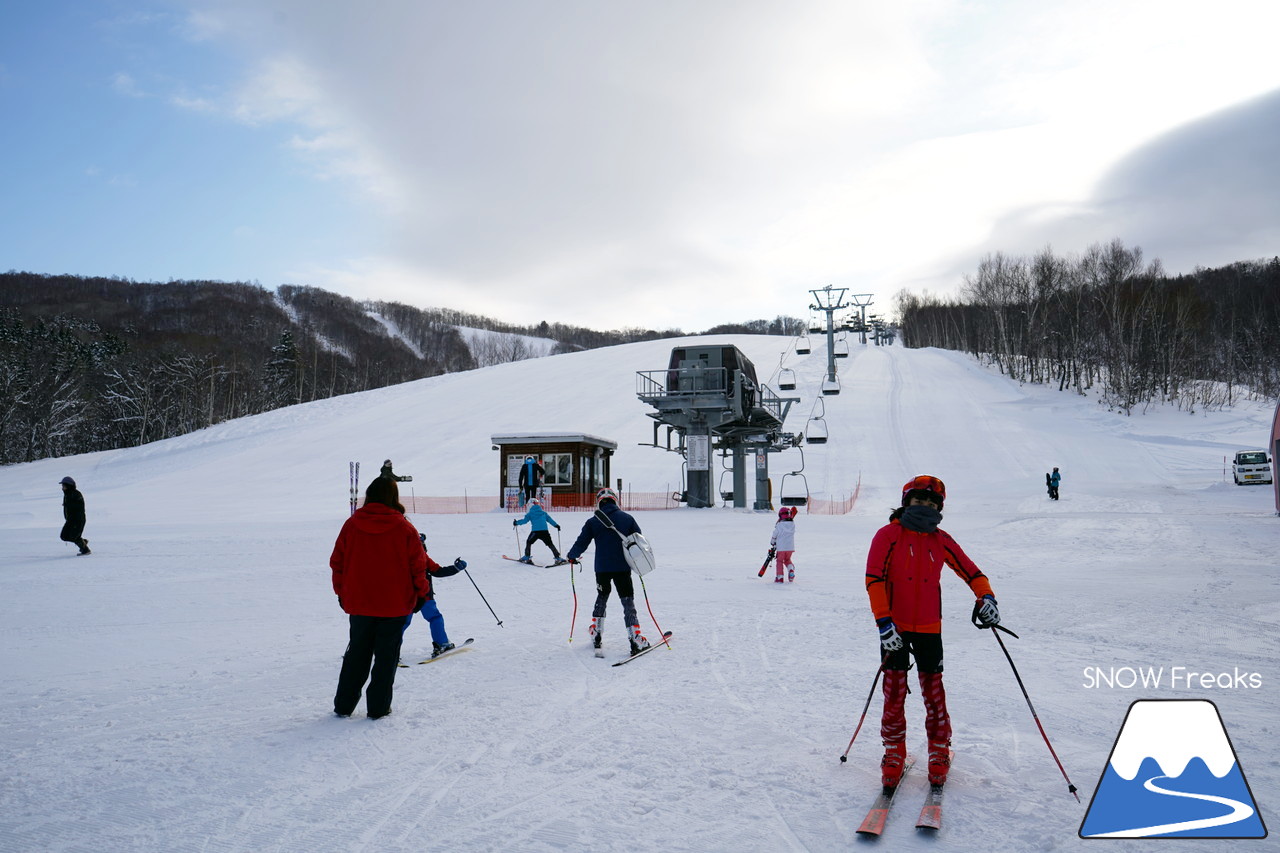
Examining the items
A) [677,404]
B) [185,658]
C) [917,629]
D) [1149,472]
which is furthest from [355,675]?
[1149,472]

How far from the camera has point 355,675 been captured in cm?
600

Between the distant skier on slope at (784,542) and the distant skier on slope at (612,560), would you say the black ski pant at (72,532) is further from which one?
the distant skier on slope at (784,542)

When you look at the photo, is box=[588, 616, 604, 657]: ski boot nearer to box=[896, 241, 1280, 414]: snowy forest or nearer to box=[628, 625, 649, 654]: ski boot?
box=[628, 625, 649, 654]: ski boot

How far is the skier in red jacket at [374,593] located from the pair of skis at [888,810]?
3.56m

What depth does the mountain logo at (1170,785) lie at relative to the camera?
391cm

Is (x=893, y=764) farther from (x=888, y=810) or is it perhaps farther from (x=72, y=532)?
(x=72, y=532)

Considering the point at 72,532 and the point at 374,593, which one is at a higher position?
the point at 374,593

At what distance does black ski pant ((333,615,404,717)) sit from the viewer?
5949 millimetres

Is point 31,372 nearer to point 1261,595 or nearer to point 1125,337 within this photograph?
point 1261,595

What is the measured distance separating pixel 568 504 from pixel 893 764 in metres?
24.0

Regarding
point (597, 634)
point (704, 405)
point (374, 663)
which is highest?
point (704, 405)

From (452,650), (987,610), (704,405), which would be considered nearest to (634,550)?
(452,650)

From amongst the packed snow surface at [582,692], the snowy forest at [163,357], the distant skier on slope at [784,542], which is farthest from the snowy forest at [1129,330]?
the snowy forest at [163,357]

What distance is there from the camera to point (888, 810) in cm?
414
